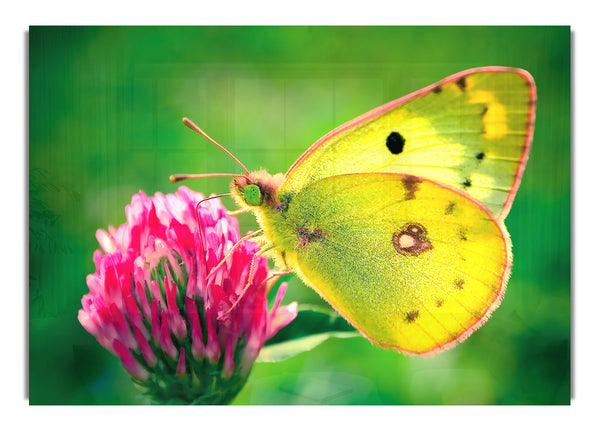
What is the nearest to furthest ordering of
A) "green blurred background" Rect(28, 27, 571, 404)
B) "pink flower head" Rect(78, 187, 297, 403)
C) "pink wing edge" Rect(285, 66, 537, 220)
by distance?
"pink flower head" Rect(78, 187, 297, 403) < "pink wing edge" Rect(285, 66, 537, 220) < "green blurred background" Rect(28, 27, 571, 404)

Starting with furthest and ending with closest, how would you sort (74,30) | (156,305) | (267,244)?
(74,30) < (267,244) < (156,305)

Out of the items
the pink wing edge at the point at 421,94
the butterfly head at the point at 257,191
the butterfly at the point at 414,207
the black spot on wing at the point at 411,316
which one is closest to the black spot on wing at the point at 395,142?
the butterfly at the point at 414,207

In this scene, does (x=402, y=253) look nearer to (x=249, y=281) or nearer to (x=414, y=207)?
(x=414, y=207)

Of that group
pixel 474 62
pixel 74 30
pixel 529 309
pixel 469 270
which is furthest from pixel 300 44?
pixel 529 309

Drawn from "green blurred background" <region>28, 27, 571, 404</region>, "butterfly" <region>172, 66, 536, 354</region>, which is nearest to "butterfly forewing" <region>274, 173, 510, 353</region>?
"butterfly" <region>172, 66, 536, 354</region>

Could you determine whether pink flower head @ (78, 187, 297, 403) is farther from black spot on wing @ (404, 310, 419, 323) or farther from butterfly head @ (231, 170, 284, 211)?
black spot on wing @ (404, 310, 419, 323)

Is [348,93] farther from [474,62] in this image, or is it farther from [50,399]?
[50,399]
